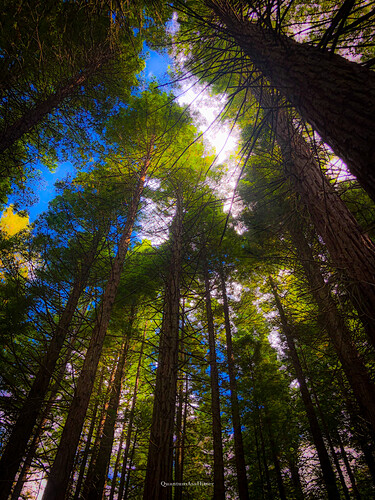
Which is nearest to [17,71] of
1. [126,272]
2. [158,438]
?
[126,272]

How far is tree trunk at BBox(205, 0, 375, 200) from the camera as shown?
103 centimetres

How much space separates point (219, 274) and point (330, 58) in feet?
27.9

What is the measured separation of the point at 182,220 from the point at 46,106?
4.30m

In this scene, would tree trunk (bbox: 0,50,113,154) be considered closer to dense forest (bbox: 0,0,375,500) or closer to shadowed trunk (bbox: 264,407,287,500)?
dense forest (bbox: 0,0,375,500)

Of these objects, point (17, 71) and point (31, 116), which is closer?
point (31, 116)

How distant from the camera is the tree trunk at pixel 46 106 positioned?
4395 mm

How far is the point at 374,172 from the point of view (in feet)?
3.23

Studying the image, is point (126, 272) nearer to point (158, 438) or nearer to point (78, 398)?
point (78, 398)

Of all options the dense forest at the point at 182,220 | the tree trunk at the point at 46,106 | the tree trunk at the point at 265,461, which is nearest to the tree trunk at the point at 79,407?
the dense forest at the point at 182,220

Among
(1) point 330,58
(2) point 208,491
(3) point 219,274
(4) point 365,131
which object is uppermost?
(3) point 219,274

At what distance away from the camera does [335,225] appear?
2.57 metres

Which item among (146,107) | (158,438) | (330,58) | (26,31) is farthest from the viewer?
(146,107)

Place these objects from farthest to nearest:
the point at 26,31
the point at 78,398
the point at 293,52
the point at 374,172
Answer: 1. the point at 26,31
2. the point at 78,398
3. the point at 293,52
4. the point at 374,172

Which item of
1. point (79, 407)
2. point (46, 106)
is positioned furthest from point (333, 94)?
point (46, 106)
